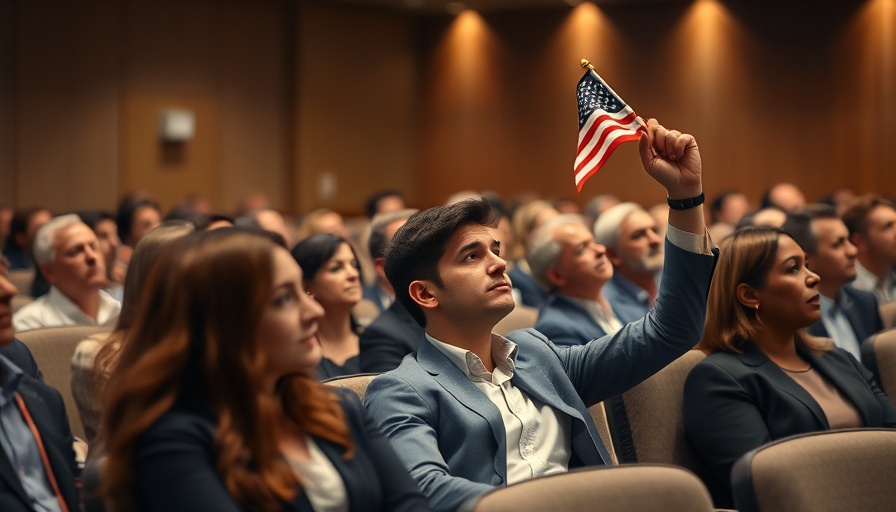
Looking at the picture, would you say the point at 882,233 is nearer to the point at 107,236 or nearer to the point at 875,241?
the point at 875,241

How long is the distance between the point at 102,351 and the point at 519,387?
3.80 feet

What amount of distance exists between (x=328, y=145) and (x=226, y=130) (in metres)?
1.39

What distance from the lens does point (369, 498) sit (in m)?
1.96

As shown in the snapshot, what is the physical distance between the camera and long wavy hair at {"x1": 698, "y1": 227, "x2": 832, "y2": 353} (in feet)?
10.7

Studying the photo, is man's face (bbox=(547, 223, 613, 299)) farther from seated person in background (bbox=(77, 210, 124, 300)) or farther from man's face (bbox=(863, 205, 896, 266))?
seated person in background (bbox=(77, 210, 124, 300))

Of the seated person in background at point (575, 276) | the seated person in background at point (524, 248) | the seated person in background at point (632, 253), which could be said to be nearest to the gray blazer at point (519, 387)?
the seated person in background at point (575, 276)

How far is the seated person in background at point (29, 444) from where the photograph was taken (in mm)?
2420

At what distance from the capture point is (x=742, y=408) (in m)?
3.04

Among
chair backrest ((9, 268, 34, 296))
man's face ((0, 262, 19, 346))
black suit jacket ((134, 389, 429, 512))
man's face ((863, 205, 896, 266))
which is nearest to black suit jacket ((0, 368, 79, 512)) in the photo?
man's face ((0, 262, 19, 346))

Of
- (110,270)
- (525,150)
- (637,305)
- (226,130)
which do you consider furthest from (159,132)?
(637,305)

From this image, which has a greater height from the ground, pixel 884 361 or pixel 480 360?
pixel 480 360

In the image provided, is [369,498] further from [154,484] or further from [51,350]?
[51,350]

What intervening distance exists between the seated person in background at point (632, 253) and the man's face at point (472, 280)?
2395 millimetres

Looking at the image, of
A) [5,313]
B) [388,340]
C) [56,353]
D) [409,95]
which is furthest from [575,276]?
[409,95]
